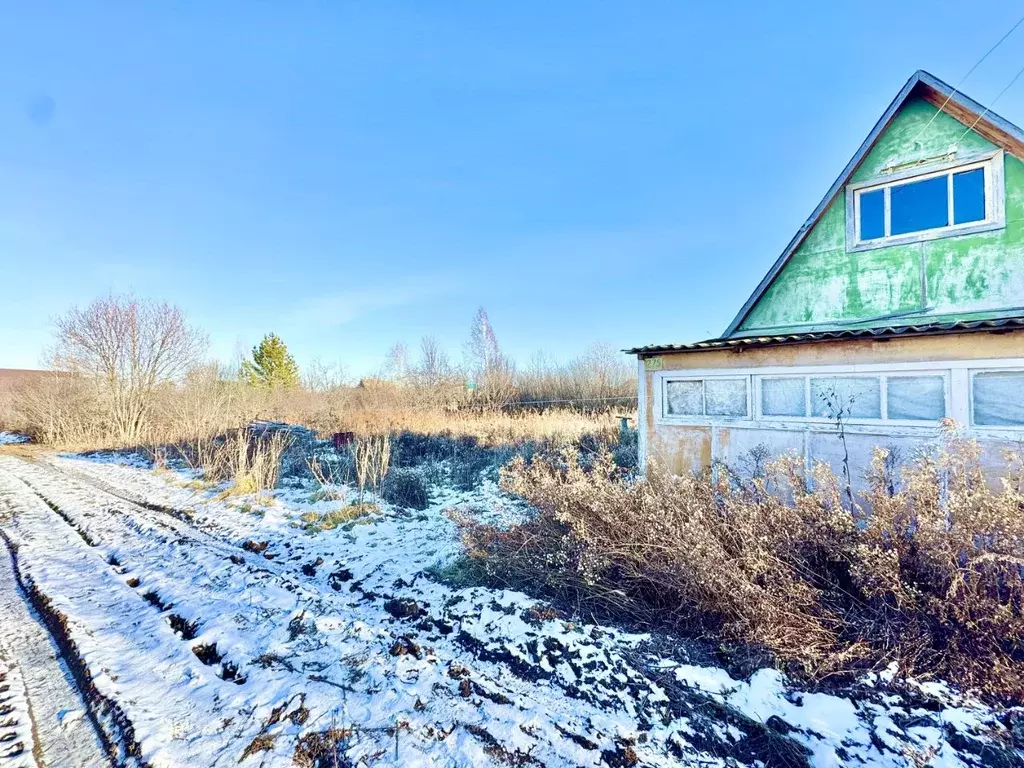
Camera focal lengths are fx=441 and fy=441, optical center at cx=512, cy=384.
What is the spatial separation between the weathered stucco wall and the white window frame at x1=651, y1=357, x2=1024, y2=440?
260 centimetres

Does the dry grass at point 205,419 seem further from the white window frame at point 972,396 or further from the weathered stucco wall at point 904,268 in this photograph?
the white window frame at point 972,396

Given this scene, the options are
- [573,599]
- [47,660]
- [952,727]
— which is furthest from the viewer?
[573,599]

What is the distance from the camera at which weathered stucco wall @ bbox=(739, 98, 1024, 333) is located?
6.07m

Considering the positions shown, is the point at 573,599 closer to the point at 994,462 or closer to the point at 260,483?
the point at 994,462

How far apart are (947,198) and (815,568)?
6619 millimetres

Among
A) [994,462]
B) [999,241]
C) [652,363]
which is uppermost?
[999,241]

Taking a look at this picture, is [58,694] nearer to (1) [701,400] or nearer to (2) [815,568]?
(2) [815,568]

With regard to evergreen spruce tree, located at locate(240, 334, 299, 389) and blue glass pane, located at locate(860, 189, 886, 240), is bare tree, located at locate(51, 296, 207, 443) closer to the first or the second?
evergreen spruce tree, located at locate(240, 334, 299, 389)

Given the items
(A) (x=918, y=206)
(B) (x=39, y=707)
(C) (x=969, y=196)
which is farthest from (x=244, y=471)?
(C) (x=969, y=196)

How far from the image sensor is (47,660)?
9.41ft

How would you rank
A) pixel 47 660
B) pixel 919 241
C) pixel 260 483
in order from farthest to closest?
pixel 260 483, pixel 919 241, pixel 47 660

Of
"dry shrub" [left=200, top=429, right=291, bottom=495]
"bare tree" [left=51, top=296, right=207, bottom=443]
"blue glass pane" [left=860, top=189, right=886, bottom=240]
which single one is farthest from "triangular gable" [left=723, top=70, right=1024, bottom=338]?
"bare tree" [left=51, top=296, right=207, bottom=443]

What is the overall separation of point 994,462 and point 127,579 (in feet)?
27.7

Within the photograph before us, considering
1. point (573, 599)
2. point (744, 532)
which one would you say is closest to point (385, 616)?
point (573, 599)
